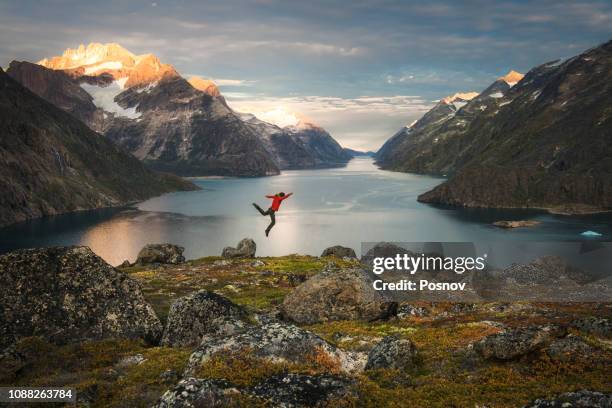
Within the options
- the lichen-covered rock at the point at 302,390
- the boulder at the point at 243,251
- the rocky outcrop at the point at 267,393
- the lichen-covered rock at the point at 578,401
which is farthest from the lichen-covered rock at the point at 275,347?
the boulder at the point at 243,251

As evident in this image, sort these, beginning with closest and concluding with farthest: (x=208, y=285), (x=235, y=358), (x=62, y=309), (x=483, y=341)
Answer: (x=235, y=358) < (x=483, y=341) < (x=62, y=309) < (x=208, y=285)

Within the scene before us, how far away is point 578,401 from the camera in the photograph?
13.1 m

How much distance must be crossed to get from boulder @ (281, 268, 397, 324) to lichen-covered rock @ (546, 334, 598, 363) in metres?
15.7

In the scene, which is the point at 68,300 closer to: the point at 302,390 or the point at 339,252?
the point at 302,390

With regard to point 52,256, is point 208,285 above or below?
below

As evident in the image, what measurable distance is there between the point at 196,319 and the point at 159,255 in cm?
5502

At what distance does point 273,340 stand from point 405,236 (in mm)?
153419

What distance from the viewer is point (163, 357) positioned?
21.7 m

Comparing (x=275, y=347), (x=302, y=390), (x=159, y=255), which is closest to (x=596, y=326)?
(x=275, y=347)

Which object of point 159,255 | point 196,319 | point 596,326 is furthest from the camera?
point 159,255

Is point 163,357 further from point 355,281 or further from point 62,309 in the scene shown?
point 355,281

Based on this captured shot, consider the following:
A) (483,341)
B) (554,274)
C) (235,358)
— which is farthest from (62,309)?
(554,274)

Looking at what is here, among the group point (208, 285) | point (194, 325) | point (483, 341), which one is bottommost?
point (208, 285)

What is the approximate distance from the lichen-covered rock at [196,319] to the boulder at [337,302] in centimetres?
623
